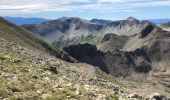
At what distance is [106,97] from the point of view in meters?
24.4

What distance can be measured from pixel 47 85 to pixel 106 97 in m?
4.08

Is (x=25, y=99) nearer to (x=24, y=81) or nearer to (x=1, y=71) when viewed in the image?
(x=24, y=81)

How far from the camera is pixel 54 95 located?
22.9m

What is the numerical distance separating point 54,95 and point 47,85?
312cm

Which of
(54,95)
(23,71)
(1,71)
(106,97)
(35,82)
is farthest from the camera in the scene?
(23,71)

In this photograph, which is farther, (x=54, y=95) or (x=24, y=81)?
(x=24, y=81)

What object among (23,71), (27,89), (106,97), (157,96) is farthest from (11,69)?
(157,96)

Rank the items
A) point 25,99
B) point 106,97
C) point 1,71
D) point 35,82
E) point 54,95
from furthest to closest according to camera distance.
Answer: point 1,71, point 35,82, point 106,97, point 54,95, point 25,99

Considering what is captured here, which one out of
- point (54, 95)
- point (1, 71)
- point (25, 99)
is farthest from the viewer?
point (1, 71)

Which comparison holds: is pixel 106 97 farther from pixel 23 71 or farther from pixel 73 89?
pixel 23 71

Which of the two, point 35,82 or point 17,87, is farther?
point 35,82

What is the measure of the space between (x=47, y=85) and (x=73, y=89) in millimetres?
1730

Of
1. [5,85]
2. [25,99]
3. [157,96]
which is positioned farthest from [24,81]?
[157,96]

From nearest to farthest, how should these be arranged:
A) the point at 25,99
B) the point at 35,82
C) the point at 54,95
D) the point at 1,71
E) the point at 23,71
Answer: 1. the point at 25,99
2. the point at 54,95
3. the point at 35,82
4. the point at 1,71
5. the point at 23,71
